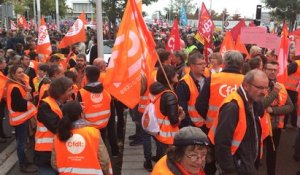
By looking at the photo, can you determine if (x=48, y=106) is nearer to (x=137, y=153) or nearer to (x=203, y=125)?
(x=203, y=125)

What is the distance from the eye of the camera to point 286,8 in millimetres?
36406

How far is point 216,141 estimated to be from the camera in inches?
150

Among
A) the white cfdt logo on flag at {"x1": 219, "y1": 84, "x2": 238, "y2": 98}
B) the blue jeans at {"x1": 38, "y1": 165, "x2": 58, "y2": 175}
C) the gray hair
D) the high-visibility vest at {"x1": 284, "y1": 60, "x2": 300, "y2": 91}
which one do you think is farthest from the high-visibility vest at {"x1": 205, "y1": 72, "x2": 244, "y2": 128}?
the high-visibility vest at {"x1": 284, "y1": 60, "x2": 300, "y2": 91}

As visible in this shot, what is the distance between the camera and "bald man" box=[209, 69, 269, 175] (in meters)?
3.73

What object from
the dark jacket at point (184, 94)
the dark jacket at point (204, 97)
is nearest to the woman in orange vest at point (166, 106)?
the dark jacket at point (184, 94)

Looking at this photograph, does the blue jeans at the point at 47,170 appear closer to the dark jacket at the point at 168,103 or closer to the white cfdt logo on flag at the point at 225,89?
the dark jacket at the point at 168,103

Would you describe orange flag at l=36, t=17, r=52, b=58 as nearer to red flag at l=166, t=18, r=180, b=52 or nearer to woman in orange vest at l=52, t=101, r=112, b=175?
red flag at l=166, t=18, r=180, b=52

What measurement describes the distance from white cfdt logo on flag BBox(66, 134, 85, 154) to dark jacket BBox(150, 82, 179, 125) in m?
1.69

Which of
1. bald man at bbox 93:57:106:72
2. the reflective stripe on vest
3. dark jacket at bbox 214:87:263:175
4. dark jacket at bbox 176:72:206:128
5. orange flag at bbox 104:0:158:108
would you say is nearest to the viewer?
dark jacket at bbox 214:87:263:175

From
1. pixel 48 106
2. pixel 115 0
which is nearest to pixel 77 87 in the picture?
pixel 48 106

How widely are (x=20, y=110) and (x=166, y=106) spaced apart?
7.66 feet

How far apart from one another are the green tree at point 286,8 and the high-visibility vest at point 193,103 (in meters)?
32.1

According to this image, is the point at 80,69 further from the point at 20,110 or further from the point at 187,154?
the point at 187,154

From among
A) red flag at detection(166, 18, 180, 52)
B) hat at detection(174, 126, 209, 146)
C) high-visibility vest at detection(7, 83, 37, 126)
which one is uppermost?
red flag at detection(166, 18, 180, 52)
